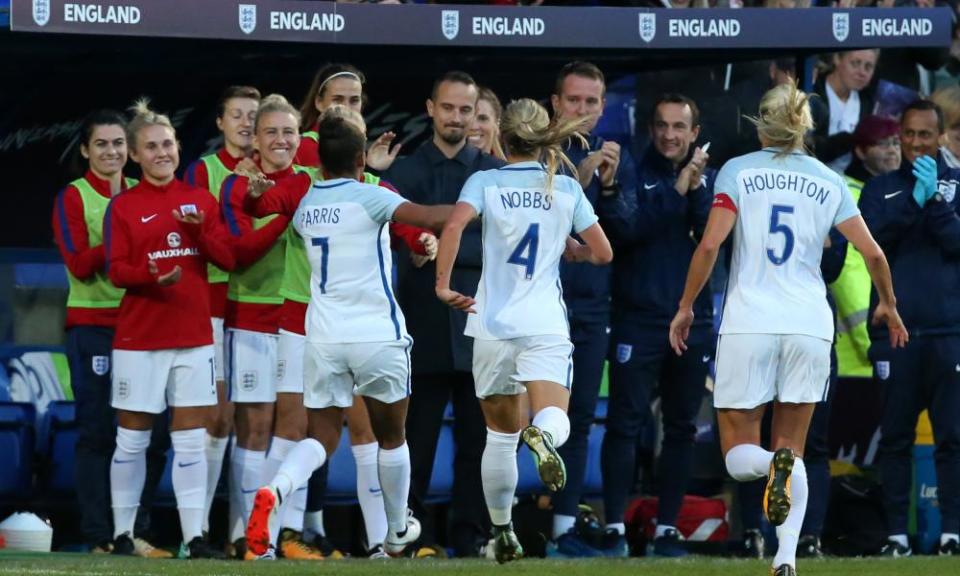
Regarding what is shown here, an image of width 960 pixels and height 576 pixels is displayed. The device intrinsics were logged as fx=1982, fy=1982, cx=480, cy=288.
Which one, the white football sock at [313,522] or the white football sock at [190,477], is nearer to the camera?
the white football sock at [190,477]

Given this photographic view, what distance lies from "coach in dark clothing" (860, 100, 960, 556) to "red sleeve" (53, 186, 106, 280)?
13.1 ft

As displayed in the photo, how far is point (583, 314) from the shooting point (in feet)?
33.3

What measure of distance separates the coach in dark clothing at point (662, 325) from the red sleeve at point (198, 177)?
6.88 ft

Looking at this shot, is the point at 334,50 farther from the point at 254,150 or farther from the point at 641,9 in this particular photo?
the point at 641,9

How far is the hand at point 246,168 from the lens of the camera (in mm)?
9453

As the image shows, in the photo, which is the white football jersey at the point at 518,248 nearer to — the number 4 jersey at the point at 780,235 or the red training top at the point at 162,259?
the number 4 jersey at the point at 780,235

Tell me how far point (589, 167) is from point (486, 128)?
0.62m

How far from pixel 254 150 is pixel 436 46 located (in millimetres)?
1175

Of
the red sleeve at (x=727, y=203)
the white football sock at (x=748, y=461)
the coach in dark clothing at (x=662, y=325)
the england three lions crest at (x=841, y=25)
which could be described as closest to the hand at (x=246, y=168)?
the coach in dark clothing at (x=662, y=325)

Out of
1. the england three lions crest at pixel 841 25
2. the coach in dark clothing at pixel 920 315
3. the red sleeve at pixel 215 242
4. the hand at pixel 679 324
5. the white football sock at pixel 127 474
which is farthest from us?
the england three lions crest at pixel 841 25

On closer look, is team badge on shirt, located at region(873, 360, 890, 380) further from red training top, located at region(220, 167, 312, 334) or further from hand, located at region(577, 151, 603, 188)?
red training top, located at region(220, 167, 312, 334)

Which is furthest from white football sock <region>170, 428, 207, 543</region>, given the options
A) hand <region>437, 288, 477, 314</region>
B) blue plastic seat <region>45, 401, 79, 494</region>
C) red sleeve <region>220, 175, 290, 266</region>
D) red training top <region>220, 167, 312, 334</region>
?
hand <region>437, 288, 477, 314</region>

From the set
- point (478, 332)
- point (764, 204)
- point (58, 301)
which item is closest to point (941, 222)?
point (764, 204)

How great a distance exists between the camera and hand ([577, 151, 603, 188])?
9883 millimetres
